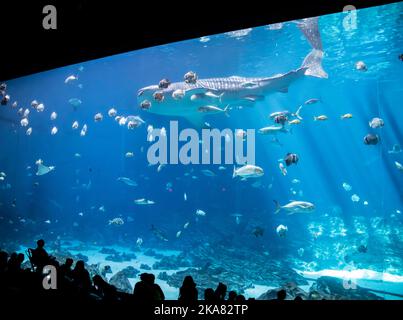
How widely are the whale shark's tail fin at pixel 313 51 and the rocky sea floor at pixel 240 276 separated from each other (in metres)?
7.91

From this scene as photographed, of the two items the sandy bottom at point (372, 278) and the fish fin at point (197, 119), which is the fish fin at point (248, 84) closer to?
the fish fin at point (197, 119)

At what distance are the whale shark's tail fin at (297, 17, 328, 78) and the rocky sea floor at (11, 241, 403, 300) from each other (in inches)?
311

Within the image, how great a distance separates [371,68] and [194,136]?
12.8 m

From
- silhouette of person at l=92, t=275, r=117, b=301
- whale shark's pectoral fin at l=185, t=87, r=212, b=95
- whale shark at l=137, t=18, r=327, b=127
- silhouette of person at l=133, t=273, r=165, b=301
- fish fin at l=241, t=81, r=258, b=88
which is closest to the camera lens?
silhouette of person at l=92, t=275, r=117, b=301

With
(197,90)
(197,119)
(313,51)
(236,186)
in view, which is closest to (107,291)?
(197,90)

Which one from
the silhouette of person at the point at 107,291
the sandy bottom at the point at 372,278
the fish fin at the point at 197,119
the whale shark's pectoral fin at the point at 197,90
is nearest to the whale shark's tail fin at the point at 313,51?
the whale shark's pectoral fin at the point at 197,90

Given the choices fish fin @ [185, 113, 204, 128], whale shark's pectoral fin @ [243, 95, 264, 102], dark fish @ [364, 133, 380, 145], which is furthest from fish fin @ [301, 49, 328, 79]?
dark fish @ [364, 133, 380, 145]

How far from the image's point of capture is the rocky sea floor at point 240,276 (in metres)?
7.99

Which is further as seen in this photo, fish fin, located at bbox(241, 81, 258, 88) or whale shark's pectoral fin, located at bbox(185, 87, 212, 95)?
fish fin, located at bbox(241, 81, 258, 88)

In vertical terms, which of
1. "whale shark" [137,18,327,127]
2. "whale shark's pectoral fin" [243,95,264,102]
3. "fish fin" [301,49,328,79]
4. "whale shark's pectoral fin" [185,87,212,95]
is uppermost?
"fish fin" [301,49,328,79]

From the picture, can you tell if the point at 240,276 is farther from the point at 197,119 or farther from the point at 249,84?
the point at 197,119

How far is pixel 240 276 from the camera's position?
10258 mm

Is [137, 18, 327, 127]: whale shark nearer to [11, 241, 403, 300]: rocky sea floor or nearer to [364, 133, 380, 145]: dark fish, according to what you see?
[364, 133, 380, 145]: dark fish

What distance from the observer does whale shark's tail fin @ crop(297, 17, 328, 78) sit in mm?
13203
